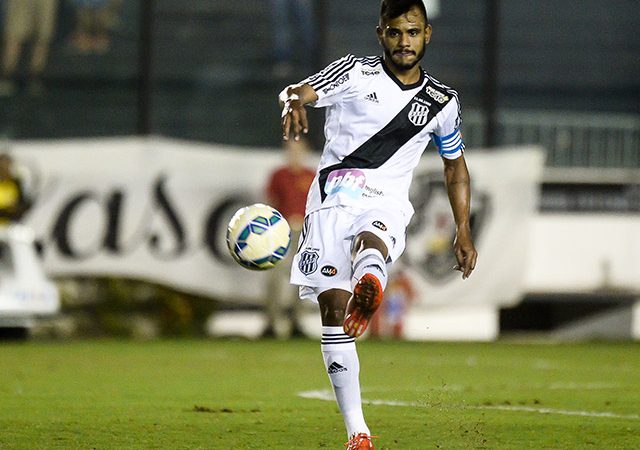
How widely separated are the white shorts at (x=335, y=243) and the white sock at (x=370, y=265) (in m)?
0.19

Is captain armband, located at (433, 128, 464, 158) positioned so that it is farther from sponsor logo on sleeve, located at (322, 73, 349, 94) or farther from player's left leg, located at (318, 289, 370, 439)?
player's left leg, located at (318, 289, 370, 439)

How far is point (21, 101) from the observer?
17672 mm

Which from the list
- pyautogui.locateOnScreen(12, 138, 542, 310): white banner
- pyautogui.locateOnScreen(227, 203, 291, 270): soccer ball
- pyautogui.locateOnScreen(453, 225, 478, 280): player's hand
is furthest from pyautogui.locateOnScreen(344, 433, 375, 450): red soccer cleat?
pyautogui.locateOnScreen(12, 138, 542, 310): white banner

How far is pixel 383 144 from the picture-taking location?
7223 mm

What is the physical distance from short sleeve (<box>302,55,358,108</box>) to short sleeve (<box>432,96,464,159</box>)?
1.59 feet

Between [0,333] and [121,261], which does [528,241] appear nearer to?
[121,261]

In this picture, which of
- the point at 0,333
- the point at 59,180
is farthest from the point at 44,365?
the point at 59,180

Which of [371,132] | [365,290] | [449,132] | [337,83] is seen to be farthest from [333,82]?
[365,290]

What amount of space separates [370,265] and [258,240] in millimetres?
780

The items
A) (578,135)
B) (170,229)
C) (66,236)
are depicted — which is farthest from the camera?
(578,135)

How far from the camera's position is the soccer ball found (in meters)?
7.22

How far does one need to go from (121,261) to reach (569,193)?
547 cm

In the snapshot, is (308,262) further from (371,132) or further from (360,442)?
(360,442)

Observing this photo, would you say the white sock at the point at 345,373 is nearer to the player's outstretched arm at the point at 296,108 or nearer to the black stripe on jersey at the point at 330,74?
the player's outstretched arm at the point at 296,108
